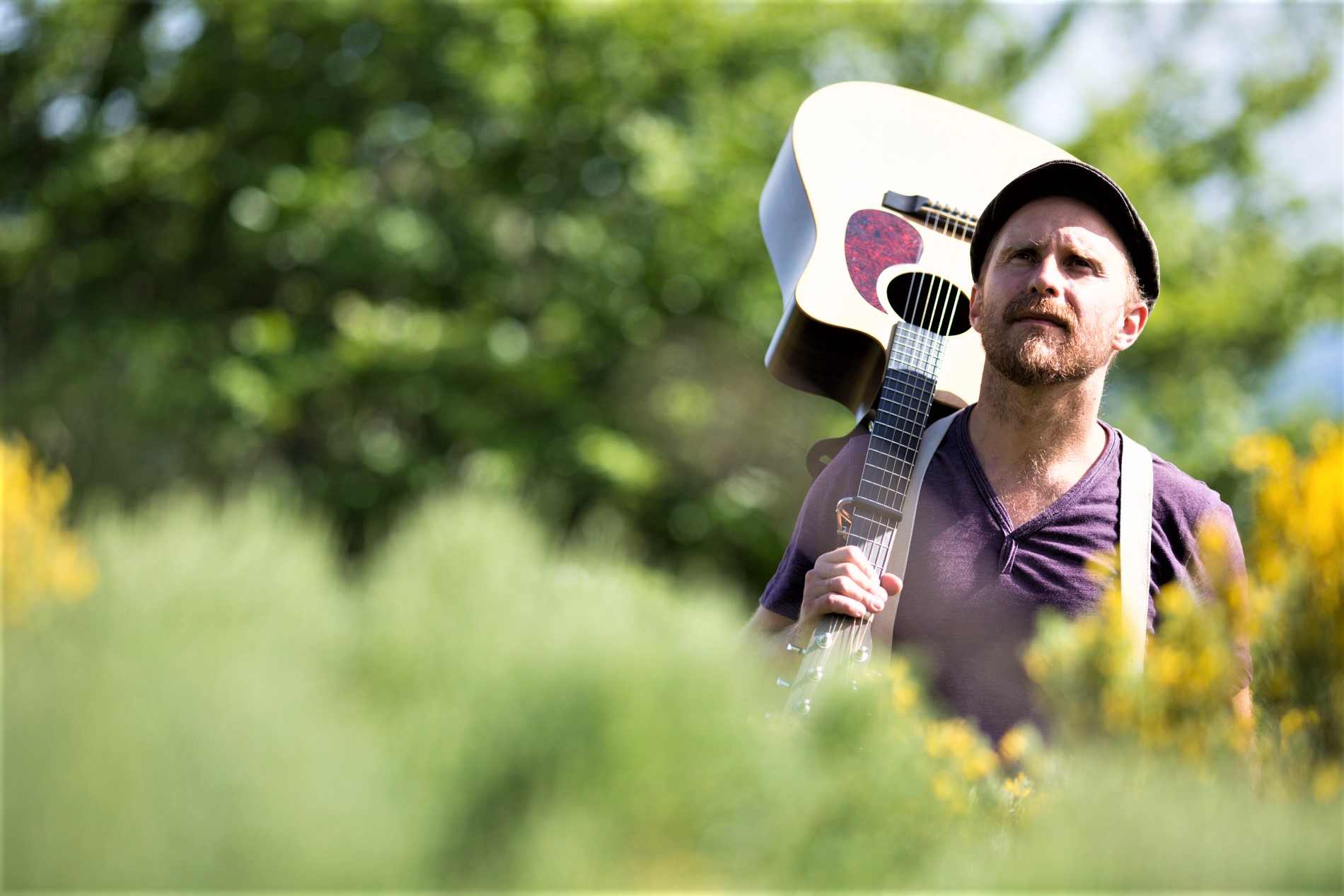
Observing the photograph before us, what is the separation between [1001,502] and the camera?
235 centimetres

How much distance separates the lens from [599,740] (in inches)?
42.0

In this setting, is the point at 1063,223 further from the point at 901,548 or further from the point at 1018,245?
the point at 901,548

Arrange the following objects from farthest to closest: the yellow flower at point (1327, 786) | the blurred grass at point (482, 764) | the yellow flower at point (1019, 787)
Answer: the yellow flower at point (1019, 787)
the yellow flower at point (1327, 786)
the blurred grass at point (482, 764)

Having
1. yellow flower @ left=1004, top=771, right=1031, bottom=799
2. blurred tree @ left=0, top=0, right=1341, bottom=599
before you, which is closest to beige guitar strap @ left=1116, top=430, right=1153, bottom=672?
yellow flower @ left=1004, top=771, right=1031, bottom=799

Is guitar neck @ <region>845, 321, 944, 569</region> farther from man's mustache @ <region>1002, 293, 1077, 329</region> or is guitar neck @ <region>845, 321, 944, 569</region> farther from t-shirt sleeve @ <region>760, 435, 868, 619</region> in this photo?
man's mustache @ <region>1002, 293, 1077, 329</region>

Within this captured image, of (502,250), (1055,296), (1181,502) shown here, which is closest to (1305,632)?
(1181,502)

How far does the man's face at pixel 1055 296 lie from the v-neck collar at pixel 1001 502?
0.19m

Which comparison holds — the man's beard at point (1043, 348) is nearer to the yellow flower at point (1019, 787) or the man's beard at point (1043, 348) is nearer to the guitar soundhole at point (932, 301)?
the guitar soundhole at point (932, 301)

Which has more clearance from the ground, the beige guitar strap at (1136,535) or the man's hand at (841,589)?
the beige guitar strap at (1136,535)

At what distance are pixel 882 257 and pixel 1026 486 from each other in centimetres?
66

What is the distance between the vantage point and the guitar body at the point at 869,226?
2.62 meters

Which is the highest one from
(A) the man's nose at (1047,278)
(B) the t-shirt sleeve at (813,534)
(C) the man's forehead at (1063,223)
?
(C) the man's forehead at (1063,223)

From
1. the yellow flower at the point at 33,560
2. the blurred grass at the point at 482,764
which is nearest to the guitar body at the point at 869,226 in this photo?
the blurred grass at the point at 482,764

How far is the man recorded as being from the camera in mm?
2221
